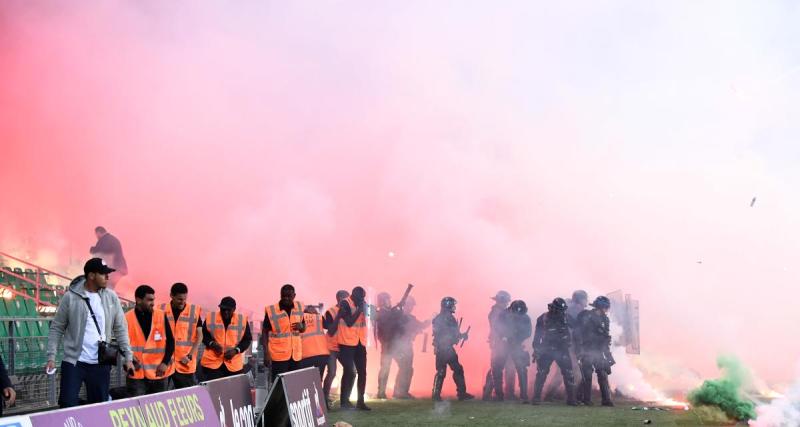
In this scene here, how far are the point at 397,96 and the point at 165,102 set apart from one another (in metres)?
5.80

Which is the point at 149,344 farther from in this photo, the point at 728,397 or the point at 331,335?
the point at 728,397

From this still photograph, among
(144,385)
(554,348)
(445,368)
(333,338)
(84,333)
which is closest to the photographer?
(84,333)

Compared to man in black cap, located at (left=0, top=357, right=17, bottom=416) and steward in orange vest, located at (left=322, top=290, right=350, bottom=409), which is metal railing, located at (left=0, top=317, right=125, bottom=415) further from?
steward in orange vest, located at (left=322, top=290, right=350, bottom=409)

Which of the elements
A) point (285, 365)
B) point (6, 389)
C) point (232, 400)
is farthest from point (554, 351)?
point (6, 389)

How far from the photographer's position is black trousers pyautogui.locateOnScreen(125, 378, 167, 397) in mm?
9961

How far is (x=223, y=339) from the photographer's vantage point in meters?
11.7

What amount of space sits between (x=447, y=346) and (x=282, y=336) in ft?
15.6

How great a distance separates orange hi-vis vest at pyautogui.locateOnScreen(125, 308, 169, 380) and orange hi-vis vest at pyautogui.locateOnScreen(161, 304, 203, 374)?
0.55ft

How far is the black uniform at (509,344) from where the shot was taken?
17.0 m

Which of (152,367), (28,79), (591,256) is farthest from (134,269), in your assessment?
(152,367)

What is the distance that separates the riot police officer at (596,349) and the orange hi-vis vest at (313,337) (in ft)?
15.9

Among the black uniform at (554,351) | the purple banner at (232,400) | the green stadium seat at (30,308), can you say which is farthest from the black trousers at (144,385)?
the black uniform at (554,351)

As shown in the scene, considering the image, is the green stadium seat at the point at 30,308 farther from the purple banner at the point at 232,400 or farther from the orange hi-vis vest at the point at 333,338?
the purple banner at the point at 232,400

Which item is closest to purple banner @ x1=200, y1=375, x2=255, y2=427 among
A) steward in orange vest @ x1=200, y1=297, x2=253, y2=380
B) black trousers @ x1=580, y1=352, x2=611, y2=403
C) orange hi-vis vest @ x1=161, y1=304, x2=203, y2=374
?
orange hi-vis vest @ x1=161, y1=304, x2=203, y2=374
